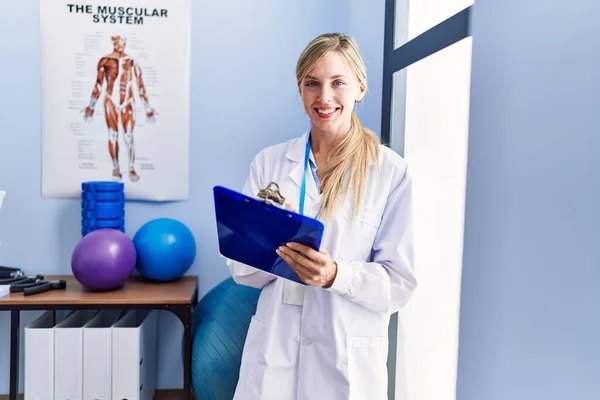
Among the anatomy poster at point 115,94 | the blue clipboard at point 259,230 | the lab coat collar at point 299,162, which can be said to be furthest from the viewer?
the anatomy poster at point 115,94

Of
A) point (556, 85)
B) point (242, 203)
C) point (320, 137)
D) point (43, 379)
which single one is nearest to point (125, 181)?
point (43, 379)

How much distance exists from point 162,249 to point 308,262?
54.0 inches

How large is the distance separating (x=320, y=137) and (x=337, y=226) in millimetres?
279

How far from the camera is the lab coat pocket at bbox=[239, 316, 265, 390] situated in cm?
141

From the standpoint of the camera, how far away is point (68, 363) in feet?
7.34

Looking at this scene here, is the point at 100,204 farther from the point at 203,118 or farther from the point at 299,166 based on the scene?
the point at 299,166

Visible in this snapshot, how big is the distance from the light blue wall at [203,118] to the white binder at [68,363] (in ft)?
1.85

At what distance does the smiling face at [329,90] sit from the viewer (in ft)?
4.69

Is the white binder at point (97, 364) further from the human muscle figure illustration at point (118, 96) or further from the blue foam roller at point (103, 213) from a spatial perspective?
the human muscle figure illustration at point (118, 96)

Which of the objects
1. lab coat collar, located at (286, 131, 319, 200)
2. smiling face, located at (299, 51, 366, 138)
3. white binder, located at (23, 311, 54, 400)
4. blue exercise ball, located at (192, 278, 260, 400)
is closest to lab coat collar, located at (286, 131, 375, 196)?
lab coat collar, located at (286, 131, 319, 200)

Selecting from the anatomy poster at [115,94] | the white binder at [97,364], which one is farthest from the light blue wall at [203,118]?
the white binder at [97,364]

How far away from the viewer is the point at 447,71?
1.71m

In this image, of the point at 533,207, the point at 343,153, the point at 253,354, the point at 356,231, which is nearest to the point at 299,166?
the point at 343,153

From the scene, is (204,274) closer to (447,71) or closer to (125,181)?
(125,181)
